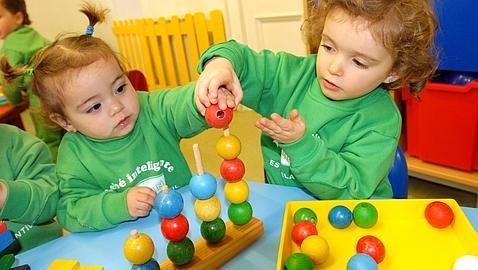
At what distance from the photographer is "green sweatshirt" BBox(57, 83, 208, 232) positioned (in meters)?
0.90

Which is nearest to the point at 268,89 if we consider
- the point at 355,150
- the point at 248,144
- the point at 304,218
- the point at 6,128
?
the point at 355,150

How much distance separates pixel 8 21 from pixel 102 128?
5.49ft

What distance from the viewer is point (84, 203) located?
92 centimetres

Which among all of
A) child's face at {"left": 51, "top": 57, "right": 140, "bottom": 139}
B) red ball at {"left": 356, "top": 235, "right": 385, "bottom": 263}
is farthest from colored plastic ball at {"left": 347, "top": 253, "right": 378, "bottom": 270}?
child's face at {"left": 51, "top": 57, "right": 140, "bottom": 139}

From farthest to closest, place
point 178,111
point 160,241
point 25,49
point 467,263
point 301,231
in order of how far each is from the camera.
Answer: point 25,49 < point 178,111 < point 160,241 < point 301,231 < point 467,263

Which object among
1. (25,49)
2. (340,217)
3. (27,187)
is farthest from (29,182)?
(25,49)

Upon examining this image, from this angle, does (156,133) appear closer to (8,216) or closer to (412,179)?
Answer: (8,216)

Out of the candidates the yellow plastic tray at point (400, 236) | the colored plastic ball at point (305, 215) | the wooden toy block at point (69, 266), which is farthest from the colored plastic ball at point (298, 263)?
the wooden toy block at point (69, 266)

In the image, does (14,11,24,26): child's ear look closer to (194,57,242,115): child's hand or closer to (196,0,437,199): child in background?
(196,0,437,199): child in background

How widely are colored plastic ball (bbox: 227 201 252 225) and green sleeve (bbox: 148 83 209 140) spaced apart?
278 millimetres

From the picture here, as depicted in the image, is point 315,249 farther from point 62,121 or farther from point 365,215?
point 62,121

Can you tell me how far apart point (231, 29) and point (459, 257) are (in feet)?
8.89

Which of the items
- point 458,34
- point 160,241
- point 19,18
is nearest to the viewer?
point 160,241

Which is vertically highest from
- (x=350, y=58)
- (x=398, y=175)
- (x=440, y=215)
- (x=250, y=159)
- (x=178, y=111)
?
(x=350, y=58)
